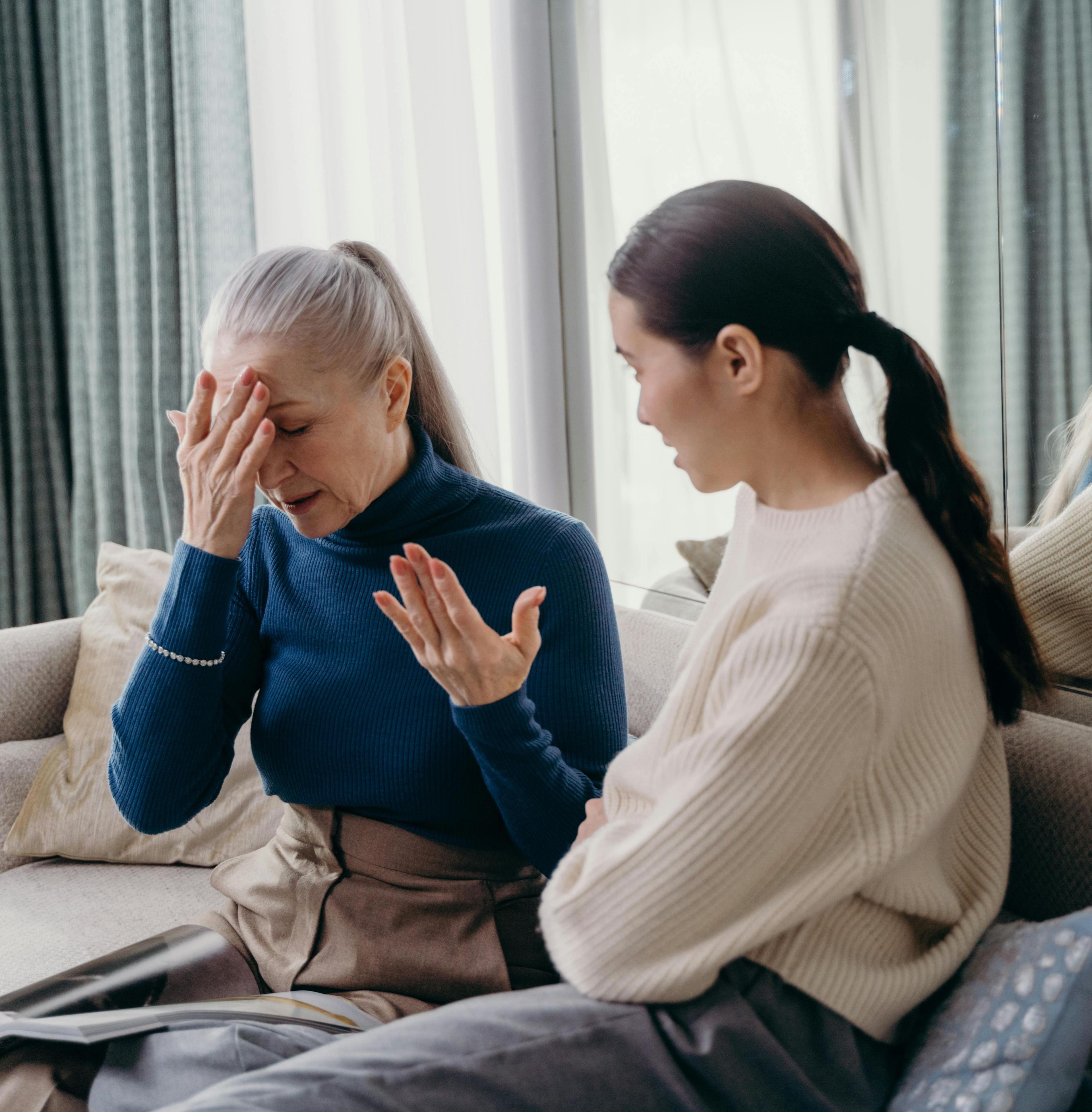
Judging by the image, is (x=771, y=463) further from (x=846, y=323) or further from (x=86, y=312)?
(x=86, y=312)

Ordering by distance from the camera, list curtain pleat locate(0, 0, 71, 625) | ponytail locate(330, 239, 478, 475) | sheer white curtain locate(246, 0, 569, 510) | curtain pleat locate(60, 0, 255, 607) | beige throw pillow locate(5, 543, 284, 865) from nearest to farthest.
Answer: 1. ponytail locate(330, 239, 478, 475)
2. beige throw pillow locate(5, 543, 284, 865)
3. sheer white curtain locate(246, 0, 569, 510)
4. curtain pleat locate(60, 0, 255, 607)
5. curtain pleat locate(0, 0, 71, 625)

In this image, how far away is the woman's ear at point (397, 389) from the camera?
1212 millimetres

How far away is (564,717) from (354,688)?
233 mm

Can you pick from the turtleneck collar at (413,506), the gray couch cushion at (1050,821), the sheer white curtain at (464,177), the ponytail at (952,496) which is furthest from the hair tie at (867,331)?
the sheer white curtain at (464,177)

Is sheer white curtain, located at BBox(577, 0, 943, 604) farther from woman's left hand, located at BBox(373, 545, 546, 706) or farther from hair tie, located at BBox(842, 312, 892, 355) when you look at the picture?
woman's left hand, located at BBox(373, 545, 546, 706)

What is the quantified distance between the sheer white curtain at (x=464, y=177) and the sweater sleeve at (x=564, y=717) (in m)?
1.12

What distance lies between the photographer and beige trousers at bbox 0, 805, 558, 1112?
1.09 metres

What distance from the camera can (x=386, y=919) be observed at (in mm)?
1109

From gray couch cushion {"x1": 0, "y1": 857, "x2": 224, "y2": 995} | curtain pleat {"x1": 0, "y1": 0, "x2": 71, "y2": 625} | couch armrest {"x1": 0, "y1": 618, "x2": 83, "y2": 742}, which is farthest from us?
curtain pleat {"x1": 0, "y1": 0, "x2": 71, "y2": 625}

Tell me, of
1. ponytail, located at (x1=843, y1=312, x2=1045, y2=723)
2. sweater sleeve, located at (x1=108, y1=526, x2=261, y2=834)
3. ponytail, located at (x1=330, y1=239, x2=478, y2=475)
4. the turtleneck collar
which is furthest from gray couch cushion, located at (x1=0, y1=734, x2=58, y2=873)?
ponytail, located at (x1=843, y1=312, x2=1045, y2=723)

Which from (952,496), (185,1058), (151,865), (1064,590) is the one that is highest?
(952,496)

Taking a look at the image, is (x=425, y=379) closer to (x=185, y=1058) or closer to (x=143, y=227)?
(x=185, y=1058)

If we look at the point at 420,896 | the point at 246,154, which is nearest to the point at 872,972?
the point at 420,896

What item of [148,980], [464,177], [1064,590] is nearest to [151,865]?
[148,980]
